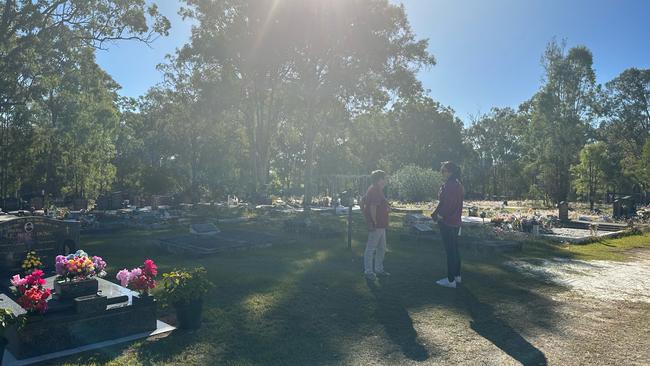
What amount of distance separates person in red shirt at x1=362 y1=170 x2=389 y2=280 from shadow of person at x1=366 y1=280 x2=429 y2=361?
3.06 feet

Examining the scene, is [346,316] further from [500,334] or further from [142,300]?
[142,300]

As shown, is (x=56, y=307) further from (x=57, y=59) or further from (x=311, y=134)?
(x=311, y=134)

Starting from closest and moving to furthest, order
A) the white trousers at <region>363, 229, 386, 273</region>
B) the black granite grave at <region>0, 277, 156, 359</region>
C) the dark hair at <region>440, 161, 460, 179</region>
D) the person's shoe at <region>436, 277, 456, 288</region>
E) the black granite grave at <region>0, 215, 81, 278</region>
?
the black granite grave at <region>0, 277, 156, 359</region> → the person's shoe at <region>436, 277, 456, 288</region> → the dark hair at <region>440, 161, 460, 179</region> → the black granite grave at <region>0, 215, 81, 278</region> → the white trousers at <region>363, 229, 386, 273</region>

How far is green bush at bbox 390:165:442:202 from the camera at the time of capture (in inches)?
1738

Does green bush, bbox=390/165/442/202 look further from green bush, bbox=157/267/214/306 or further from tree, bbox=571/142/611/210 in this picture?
green bush, bbox=157/267/214/306

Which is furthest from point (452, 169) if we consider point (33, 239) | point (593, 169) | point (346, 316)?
point (593, 169)

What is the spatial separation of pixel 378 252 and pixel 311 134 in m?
26.1

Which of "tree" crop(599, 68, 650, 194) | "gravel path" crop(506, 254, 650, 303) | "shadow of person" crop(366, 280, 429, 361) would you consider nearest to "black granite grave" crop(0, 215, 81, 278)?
"shadow of person" crop(366, 280, 429, 361)

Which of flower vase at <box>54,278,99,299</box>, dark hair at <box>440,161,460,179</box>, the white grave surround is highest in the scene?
dark hair at <box>440,161,460,179</box>

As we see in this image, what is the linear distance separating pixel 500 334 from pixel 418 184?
128ft

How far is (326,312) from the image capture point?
22.4 feet

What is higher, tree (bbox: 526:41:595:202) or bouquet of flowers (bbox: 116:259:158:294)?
tree (bbox: 526:41:595:202)

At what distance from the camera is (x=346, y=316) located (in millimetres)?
6629

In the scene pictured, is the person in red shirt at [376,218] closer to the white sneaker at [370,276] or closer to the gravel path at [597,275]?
the white sneaker at [370,276]
